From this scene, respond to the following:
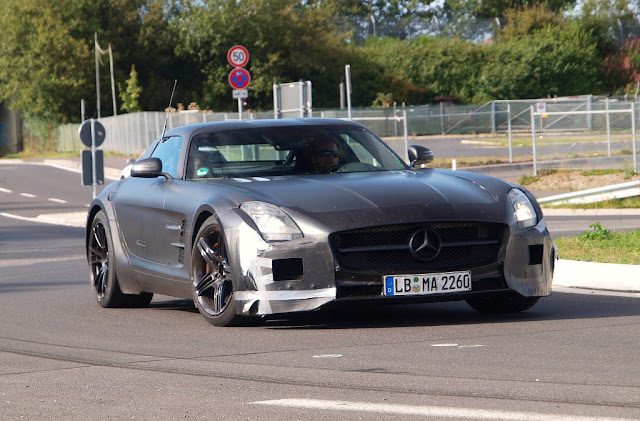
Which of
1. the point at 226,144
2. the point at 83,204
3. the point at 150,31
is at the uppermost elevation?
the point at 150,31

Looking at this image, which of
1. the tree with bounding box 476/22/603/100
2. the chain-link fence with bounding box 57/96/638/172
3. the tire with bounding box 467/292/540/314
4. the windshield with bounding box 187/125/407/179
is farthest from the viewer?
the tree with bounding box 476/22/603/100

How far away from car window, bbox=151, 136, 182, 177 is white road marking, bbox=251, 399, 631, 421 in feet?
14.0

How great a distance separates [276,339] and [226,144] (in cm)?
216

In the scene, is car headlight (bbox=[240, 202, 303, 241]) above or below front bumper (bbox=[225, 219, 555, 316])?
above

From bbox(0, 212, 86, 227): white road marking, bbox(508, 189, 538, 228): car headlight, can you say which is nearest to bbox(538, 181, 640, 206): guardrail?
bbox(0, 212, 86, 227): white road marking

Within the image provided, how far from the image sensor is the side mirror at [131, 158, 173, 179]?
9188 mm

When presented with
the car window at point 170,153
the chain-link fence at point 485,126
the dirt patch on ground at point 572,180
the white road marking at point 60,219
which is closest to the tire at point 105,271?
the car window at point 170,153

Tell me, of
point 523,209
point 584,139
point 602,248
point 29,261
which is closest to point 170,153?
point 523,209

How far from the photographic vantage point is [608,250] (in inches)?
480

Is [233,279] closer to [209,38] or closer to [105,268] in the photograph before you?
[105,268]

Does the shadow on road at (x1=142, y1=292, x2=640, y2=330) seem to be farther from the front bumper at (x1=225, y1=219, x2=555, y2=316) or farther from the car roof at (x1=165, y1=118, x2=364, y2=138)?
the car roof at (x1=165, y1=118, x2=364, y2=138)

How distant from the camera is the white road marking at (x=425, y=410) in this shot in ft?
15.8

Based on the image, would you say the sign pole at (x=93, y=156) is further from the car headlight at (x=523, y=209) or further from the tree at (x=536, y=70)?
the tree at (x=536, y=70)

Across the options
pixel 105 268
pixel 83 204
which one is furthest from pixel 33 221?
pixel 105 268
